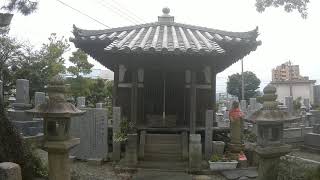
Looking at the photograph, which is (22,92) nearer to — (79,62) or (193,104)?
(193,104)

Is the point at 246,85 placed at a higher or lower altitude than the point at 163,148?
higher

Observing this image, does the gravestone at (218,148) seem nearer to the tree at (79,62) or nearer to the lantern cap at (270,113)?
the lantern cap at (270,113)

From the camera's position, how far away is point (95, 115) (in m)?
13.0

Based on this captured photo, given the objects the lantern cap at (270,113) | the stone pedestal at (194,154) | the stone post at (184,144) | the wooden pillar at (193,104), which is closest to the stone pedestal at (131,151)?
the stone post at (184,144)

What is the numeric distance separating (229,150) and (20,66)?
83.0 ft

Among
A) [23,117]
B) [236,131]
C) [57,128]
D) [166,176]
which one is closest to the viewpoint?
[57,128]

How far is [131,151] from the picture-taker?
12.3 m

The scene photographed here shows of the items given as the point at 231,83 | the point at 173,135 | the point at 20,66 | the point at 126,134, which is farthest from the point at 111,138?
the point at 231,83

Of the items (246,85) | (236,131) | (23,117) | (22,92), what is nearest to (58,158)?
(236,131)

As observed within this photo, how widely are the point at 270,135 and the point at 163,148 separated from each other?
587 cm

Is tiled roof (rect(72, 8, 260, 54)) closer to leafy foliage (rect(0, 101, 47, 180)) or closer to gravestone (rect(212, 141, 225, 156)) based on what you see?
gravestone (rect(212, 141, 225, 156))

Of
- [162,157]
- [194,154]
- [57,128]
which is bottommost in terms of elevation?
[162,157]

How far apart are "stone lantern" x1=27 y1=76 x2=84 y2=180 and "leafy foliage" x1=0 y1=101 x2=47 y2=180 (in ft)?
1.34

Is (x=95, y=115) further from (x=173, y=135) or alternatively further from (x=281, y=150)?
(x=281, y=150)
